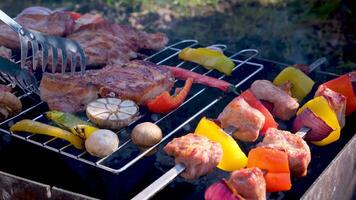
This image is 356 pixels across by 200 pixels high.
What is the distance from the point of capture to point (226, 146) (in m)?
2.89

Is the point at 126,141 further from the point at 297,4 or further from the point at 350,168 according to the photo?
the point at 297,4

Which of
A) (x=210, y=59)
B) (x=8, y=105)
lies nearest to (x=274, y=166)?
(x=210, y=59)

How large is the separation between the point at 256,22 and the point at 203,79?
405 cm

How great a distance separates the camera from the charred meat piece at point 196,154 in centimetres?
270

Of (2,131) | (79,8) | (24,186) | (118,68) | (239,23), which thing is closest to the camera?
(24,186)

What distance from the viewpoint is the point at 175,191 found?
10.3ft

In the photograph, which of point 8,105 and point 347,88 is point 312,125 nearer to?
point 347,88

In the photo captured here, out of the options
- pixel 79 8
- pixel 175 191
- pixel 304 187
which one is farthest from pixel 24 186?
pixel 79 8

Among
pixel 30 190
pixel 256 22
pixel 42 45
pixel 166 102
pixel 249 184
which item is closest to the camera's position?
pixel 249 184

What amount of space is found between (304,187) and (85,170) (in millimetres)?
1322

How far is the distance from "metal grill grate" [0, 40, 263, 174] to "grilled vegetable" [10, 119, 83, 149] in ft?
0.14

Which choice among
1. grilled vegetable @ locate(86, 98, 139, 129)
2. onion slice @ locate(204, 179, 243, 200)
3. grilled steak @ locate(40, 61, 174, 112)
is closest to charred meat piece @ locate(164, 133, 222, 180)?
onion slice @ locate(204, 179, 243, 200)

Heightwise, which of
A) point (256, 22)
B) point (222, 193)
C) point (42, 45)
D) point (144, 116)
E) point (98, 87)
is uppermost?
point (42, 45)

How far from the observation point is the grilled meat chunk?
2.50 m
